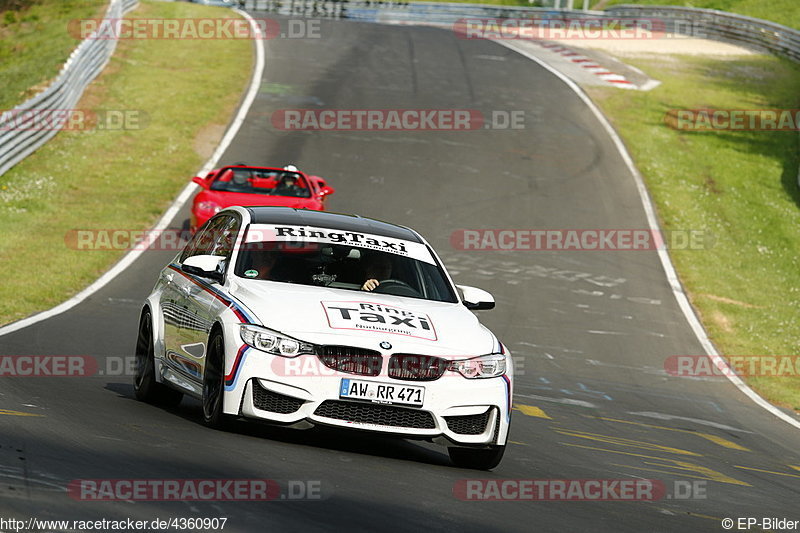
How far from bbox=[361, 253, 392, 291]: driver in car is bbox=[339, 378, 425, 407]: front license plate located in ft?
4.36

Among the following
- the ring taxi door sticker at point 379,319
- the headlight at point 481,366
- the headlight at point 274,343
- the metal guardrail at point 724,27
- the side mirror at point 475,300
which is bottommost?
the metal guardrail at point 724,27

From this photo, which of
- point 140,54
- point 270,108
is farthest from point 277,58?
point 270,108

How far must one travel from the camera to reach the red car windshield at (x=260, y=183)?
65.8ft

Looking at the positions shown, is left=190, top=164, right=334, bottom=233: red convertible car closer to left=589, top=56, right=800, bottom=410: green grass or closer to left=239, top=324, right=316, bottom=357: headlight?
left=589, top=56, right=800, bottom=410: green grass

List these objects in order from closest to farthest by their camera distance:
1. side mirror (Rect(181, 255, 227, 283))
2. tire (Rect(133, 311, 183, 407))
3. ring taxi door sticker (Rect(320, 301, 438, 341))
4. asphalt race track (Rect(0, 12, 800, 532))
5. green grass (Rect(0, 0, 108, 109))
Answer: asphalt race track (Rect(0, 12, 800, 532)) → ring taxi door sticker (Rect(320, 301, 438, 341)) → side mirror (Rect(181, 255, 227, 283)) → tire (Rect(133, 311, 183, 407)) → green grass (Rect(0, 0, 108, 109))

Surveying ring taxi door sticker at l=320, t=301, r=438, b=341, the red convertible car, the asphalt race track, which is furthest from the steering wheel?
the red convertible car

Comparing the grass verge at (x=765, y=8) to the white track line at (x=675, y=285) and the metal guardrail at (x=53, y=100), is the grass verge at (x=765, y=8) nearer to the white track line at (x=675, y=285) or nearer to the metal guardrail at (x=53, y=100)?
the white track line at (x=675, y=285)

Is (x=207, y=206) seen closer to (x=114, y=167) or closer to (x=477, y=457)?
(x=114, y=167)

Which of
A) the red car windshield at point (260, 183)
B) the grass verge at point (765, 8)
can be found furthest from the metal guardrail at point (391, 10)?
the red car windshield at point (260, 183)

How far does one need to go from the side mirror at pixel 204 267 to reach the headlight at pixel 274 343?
1047 millimetres

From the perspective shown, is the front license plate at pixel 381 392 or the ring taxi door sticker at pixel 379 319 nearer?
the front license plate at pixel 381 392

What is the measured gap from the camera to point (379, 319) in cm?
799

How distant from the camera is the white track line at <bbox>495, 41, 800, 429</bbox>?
49.1 ft

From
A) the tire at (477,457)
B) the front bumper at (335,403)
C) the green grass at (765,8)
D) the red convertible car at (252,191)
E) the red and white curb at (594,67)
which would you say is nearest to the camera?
the front bumper at (335,403)
